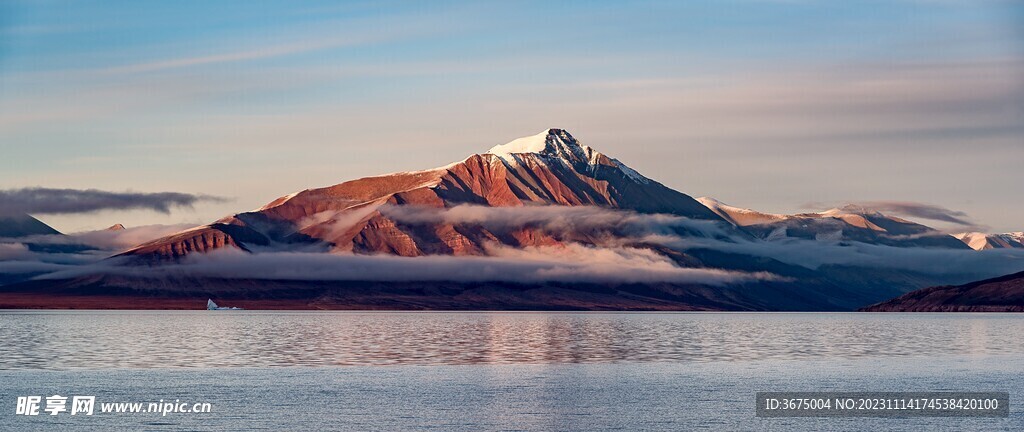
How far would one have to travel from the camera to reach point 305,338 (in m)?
184

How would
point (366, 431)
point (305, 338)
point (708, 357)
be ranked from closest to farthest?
point (366, 431) → point (708, 357) → point (305, 338)

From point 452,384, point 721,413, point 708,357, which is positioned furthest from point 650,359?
point 721,413

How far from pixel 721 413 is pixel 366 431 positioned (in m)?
22.8

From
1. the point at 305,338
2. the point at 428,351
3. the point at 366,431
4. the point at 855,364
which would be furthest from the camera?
the point at 305,338

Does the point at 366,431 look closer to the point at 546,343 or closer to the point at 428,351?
the point at 428,351

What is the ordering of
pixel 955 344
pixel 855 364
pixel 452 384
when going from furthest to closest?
pixel 955 344 < pixel 855 364 < pixel 452 384

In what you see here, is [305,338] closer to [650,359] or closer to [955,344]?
[650,359]

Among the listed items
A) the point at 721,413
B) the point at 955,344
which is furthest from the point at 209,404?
the point at 955,344

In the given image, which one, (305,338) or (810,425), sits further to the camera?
(305,338)

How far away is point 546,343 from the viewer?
17388cm

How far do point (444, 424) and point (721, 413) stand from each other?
17.8 metres

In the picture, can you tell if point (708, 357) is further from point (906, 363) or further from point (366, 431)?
point (366, 431)

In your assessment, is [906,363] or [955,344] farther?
[955,344]

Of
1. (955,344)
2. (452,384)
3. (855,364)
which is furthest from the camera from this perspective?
(955,344)
